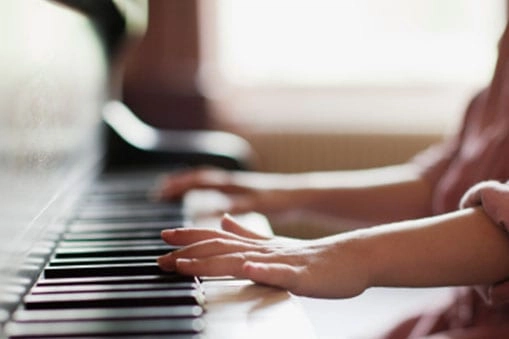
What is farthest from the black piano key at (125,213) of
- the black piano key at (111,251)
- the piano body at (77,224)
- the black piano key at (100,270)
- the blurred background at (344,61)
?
the blurred background at (344,61)

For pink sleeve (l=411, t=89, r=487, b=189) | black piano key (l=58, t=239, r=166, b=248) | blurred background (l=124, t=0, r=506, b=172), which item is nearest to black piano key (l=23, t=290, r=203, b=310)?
black piano key (l=58, t=239, r=166, b=248)

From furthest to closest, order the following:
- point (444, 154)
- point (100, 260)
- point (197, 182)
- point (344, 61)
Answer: point (344, 61) < point (197, 182) < point (444, 154) < point (100, 260)

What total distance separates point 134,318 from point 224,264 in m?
0.12

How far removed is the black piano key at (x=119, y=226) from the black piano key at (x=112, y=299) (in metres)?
0.34

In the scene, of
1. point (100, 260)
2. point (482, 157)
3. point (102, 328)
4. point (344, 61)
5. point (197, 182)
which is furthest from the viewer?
point (344, 61)

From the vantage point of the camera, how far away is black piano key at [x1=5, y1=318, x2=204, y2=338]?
28.2 inches

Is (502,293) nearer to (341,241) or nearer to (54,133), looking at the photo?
(341,241)

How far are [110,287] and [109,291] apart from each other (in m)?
0.02

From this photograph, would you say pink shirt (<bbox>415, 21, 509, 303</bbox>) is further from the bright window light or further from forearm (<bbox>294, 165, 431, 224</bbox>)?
the bright window light

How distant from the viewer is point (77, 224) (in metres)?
1.20

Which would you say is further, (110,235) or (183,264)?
(110,235)

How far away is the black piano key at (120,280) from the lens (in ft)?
2.86

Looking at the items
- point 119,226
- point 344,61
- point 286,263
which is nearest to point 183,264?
point 286,263

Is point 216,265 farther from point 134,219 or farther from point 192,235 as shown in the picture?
point 134,219
